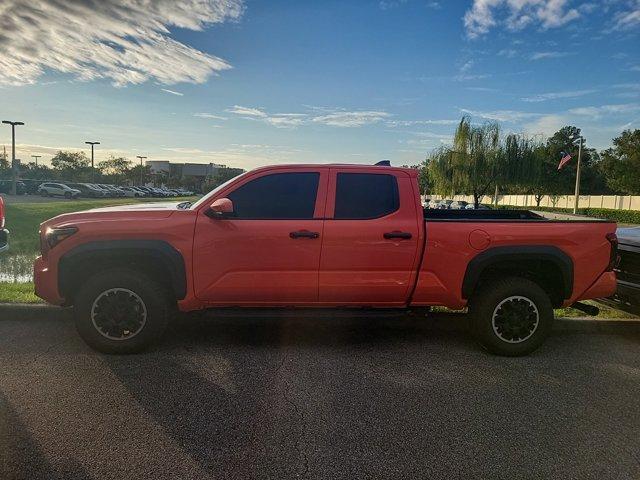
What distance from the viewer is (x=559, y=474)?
8.92ft

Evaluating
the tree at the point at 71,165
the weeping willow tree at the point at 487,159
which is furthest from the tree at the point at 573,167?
the tree at the point at 71,165

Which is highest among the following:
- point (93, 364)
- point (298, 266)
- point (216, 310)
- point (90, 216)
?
point (90, 216)

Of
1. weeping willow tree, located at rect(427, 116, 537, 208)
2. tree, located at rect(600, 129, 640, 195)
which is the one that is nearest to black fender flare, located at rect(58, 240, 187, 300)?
weeping willow tree, located at rect(427, 116, 537, 208)

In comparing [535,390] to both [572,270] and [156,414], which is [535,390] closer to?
[572,270]

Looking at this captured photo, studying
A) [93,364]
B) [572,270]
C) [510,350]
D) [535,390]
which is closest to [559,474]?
[535,390]

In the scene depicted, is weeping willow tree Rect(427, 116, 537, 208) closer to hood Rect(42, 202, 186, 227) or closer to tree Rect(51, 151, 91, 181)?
hood Rect(42, 202, 186, 227)

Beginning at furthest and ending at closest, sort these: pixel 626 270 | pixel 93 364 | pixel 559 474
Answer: pixel 626 270 → pixel 93 364 → pixel 559 474

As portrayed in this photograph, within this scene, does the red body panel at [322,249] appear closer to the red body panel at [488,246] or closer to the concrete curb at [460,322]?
the red body panel at [488,246]

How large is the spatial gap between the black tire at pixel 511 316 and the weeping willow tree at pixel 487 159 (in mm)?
36547

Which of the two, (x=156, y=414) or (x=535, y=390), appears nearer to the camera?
(x=156, y=414)

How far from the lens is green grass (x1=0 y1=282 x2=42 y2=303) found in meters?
5.78

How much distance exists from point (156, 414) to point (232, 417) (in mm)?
557

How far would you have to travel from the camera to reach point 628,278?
5234 mm

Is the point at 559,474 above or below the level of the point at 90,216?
below
